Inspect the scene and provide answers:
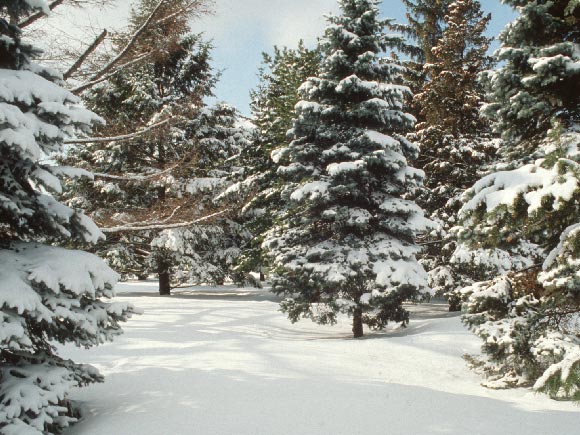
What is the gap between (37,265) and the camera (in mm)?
4578

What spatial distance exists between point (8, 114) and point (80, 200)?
16.7 m

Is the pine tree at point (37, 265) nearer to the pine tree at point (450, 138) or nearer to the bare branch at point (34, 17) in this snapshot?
the bare branch at point (34, 17)

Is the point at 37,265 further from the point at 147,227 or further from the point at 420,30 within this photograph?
the point at 420,30

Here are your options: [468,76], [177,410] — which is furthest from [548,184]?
[468,76]

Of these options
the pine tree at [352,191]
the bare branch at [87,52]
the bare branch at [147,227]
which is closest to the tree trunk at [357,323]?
the pine tree at [352,191]

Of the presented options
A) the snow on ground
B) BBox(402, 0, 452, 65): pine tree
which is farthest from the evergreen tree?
the snow on ground

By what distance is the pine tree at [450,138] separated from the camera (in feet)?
50.6

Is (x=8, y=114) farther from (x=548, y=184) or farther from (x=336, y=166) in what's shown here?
(x=336, y=166)

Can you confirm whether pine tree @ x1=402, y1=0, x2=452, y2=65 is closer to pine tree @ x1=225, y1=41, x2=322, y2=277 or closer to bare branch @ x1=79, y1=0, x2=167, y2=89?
pine tree @ x1=225, y1=41, x2=322, y2=277

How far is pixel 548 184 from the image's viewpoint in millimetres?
4219

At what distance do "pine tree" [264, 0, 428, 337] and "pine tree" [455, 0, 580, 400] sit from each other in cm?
347

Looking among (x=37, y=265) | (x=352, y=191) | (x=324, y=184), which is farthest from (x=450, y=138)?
(x=37, y=265)

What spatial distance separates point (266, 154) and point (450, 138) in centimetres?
778

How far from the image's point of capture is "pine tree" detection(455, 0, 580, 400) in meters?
5.33
